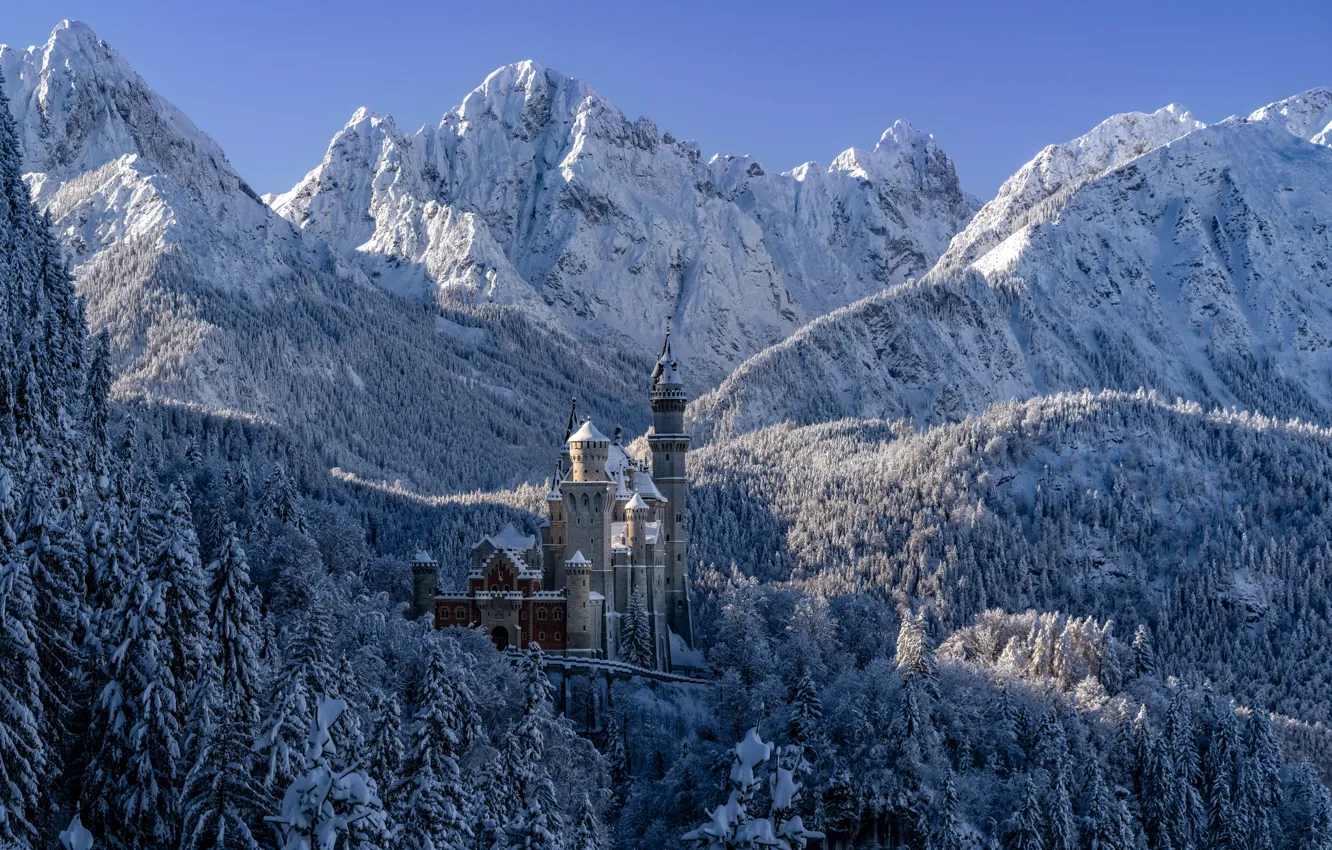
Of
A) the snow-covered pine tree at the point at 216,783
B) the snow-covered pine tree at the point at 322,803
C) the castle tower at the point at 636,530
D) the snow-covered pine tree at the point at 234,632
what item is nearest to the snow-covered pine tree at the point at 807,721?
the castle tower at the point at 636,530

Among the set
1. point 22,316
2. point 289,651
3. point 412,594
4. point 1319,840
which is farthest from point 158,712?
point 1319,840

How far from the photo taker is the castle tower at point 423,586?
409 feet

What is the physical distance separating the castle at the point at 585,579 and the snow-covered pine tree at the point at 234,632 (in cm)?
6772

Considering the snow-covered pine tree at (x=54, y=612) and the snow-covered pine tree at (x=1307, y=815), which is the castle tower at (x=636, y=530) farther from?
the snow-covered pine tree at (x=54, y=612)

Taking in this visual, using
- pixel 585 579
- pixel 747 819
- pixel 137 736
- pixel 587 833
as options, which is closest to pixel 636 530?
pixel 585 579

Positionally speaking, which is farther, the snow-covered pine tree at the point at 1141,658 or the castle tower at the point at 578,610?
the snow-covered pine tree at the point at 1141,658

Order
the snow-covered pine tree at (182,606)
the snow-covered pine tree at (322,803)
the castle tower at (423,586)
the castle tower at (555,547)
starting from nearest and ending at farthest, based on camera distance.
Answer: the snow-covered pine tree at (322,803) < the snow-covered pine tree at (182,606) < the castle tower at (423,586) < the castle tower at (555,547)

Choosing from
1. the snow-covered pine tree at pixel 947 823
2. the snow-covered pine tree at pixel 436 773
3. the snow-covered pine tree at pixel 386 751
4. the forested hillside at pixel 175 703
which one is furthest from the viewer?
the snow-covered pine tree at pixel 947 823

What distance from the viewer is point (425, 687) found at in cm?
7456

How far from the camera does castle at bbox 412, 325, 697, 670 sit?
12519 cm

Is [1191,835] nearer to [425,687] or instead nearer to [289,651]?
[425,687]

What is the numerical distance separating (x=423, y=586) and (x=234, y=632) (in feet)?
227

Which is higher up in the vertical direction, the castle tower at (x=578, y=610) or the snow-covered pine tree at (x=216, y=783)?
the castle tower at (x=578, y=610)

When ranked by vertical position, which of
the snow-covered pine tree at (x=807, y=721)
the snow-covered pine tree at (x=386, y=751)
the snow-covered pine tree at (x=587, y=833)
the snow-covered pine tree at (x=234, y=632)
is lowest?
the snow-covered pine tree at (x=587, y=833)
